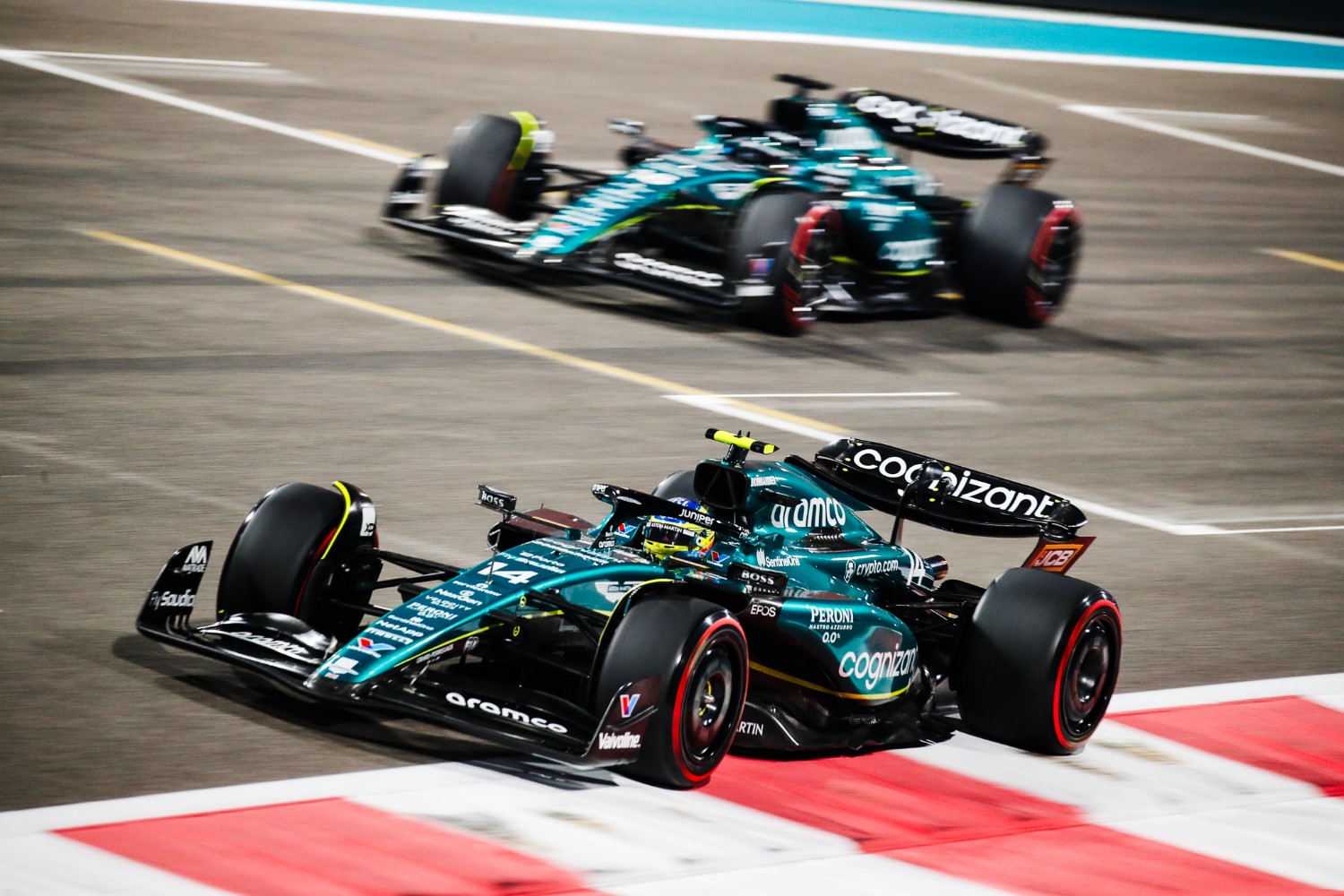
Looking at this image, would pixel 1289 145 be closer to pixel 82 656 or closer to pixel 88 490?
pixel 88 490

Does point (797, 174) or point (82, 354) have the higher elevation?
point (797, 174)

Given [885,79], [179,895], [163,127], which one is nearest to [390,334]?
[163,127]

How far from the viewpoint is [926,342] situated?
15375 mm

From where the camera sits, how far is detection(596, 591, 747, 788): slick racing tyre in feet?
20.7

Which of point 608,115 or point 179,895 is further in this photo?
point 608,115

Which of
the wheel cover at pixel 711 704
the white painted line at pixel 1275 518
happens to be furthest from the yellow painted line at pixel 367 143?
the wheel cover at pixel 711 704

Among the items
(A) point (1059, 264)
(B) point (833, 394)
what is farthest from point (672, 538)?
(A) point (1059, 264)

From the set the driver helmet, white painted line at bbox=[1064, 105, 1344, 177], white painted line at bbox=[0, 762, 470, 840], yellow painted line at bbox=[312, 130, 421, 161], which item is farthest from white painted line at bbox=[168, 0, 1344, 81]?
white painted line at bbox=[0, 762, 470, 840]

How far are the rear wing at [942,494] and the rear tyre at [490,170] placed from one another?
765 cm

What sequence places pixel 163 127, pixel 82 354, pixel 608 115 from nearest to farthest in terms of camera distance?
1. pixel 82 354
2. pixel 163 127
3. pixel 608 115

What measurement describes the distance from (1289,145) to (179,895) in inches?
969

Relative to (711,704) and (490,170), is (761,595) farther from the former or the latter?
(490,170)

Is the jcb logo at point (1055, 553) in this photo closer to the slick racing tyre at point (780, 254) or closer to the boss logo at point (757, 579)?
the boss logo at point (757, 579)

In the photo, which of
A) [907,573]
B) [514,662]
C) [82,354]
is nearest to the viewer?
[514,662]
